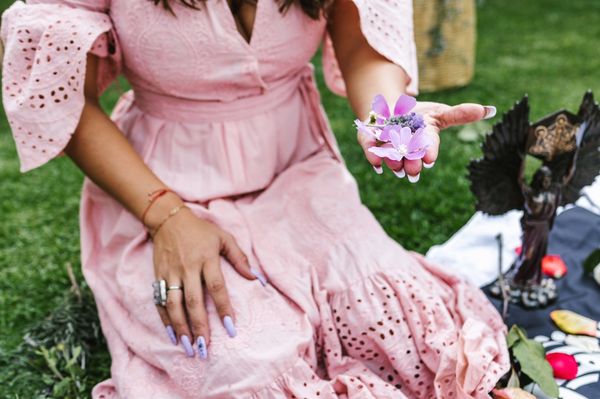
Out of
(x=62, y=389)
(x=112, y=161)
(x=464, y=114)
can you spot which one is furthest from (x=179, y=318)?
(x=464, y=114)

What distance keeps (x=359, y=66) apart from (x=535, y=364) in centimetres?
66

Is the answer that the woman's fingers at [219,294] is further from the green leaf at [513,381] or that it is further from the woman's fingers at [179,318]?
the green leaf at [513,381]

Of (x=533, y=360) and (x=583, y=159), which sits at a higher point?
(x=583, y=159)

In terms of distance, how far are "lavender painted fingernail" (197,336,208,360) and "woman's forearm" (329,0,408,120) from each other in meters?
0.51

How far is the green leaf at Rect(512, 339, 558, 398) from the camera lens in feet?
4.00

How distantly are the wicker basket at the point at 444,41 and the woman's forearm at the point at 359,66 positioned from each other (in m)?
1.84

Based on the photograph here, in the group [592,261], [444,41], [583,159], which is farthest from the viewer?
[444,41]

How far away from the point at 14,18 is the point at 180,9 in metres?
0.31

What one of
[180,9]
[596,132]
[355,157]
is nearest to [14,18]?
[180,9]

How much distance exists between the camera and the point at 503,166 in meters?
1.42

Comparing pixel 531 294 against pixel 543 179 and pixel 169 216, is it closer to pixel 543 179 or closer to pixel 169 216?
pixel 543 179

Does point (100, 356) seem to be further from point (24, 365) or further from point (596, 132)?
point (596, 132)

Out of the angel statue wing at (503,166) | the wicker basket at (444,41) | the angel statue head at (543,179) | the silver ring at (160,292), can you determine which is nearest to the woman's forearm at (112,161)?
the silver ring at (160,292)

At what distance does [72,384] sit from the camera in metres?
1.41
